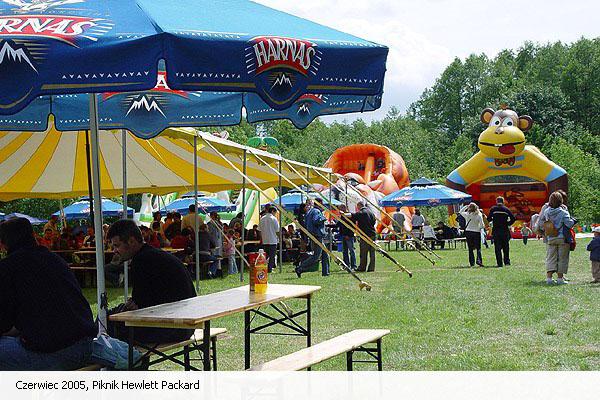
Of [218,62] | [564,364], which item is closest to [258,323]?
[564,364]

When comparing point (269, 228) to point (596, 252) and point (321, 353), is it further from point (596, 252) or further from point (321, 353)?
point (321, 353)

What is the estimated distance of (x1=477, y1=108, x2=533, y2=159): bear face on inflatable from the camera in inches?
1569

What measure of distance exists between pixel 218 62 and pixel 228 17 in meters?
0.73

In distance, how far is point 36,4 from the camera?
559cm

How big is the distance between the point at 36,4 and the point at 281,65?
1.56 metres

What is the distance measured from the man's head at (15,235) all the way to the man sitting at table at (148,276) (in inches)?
33.0

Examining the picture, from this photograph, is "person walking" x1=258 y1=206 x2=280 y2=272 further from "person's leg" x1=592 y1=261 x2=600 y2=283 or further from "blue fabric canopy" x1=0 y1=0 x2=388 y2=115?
"blue fabric canopy" x1=0 y1=0 x2=388 y2=115

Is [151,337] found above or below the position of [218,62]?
below

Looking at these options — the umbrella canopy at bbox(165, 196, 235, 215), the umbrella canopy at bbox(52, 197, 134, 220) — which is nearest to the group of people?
the umbrella canopy at bbox(165, 196, 235, 215)

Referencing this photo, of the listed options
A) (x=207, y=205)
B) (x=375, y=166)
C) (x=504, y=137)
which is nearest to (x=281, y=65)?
(x=207, y=205)

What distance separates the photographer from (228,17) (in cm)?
586

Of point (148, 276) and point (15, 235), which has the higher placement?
point (15, 235)

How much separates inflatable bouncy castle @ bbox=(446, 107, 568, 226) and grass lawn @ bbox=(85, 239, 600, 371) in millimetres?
21777
